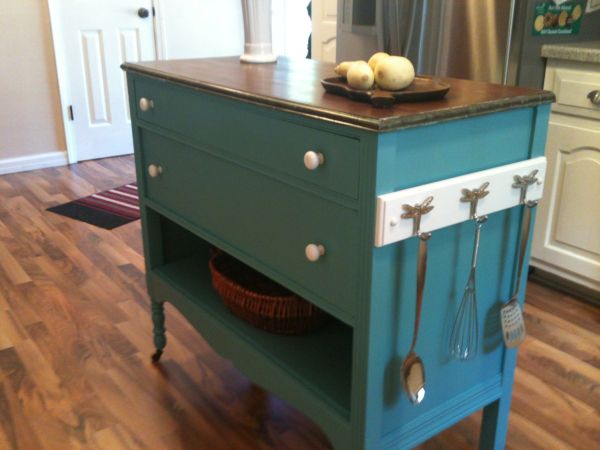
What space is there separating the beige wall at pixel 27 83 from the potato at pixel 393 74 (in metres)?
3.35

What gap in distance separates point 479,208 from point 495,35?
4.39 feet

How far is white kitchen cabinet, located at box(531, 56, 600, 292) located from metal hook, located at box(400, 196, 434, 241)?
4.39ft

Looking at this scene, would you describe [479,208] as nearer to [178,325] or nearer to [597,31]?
[178,325]

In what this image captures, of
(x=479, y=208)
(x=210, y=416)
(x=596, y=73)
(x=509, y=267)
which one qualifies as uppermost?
(x=596, y=73)

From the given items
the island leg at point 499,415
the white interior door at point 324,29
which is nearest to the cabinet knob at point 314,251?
the island leg at point 499,415

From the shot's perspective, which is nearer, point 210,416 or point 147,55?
point 210,416

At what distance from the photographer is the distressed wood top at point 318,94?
1025mm

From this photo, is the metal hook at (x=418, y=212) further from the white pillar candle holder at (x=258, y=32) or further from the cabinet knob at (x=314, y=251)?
the white pillar candle holder at (x=258, y=32)

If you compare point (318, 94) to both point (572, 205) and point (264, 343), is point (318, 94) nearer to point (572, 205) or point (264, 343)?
point (264, 343)

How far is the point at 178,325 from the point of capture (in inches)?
88.5

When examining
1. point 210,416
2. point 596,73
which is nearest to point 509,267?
point 210,416

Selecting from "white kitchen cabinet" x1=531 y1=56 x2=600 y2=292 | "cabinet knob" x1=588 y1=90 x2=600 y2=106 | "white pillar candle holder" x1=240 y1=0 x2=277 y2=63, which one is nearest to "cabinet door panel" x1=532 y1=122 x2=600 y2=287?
"white kitchen cabinet" x1=531 y1=56 x2=600 y2=292

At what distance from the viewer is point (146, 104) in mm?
1695

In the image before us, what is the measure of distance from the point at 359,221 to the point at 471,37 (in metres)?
1.55
